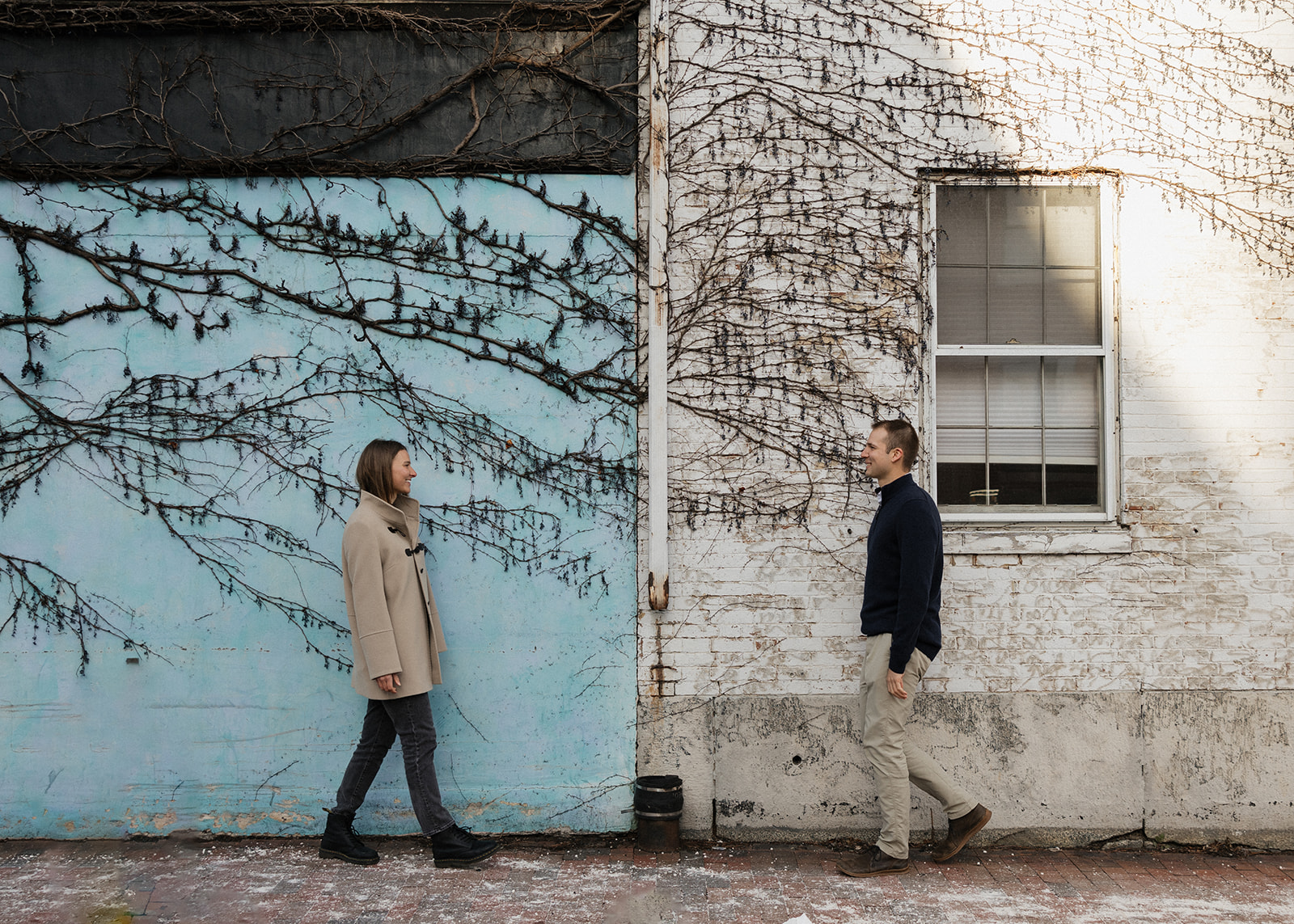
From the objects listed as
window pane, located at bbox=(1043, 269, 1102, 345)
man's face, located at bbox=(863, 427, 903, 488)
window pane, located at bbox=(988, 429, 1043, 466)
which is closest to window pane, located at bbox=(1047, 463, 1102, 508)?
window pane, located at bbox=(988, 429, 1043, 466)

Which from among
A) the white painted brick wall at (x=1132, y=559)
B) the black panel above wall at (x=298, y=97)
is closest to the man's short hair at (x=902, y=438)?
the white painted brick wall at (x=1132, y=559)

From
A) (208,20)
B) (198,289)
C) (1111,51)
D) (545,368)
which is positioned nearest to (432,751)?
(545,368)

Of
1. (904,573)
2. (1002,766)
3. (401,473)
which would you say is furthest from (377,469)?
(1002,766)

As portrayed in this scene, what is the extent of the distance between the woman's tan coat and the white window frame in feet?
8.85

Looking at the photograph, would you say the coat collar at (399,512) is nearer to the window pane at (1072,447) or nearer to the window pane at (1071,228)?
the window pane at (1072,447)

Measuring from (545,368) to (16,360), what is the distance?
2.76m

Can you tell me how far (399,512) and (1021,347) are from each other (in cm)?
338

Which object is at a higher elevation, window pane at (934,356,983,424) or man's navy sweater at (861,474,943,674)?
window pane at (934,356,983,424)

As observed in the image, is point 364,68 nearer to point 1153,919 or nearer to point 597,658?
point 597,658

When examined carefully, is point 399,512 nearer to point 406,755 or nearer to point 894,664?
point 406,755

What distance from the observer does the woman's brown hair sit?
4.45m

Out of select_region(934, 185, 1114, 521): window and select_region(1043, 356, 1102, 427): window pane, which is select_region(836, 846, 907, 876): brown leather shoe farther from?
select_region(1043, 356, 1102, 427): window pane

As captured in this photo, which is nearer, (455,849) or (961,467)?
(455,849)

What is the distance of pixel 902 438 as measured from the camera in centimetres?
434
